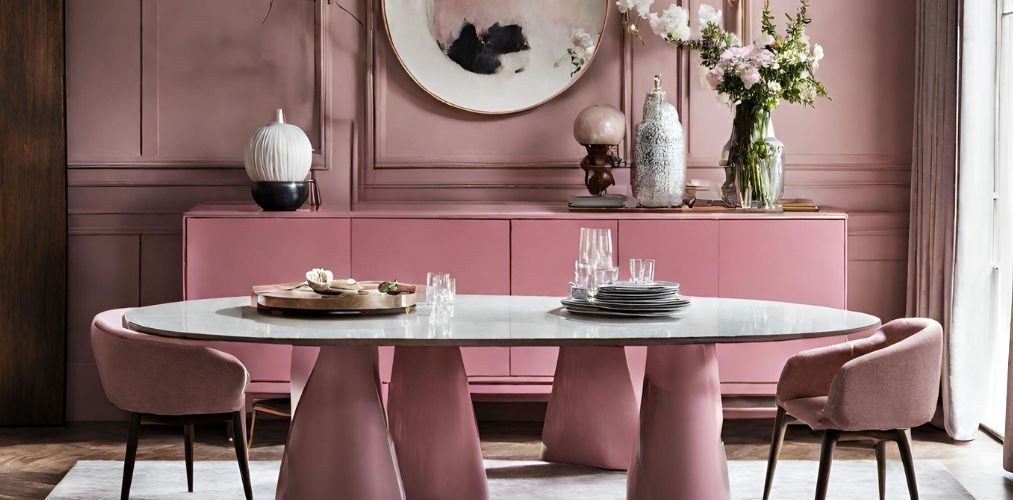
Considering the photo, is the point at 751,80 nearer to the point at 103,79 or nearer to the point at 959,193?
the point at 959,193

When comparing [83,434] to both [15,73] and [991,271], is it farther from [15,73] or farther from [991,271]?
[991,271]

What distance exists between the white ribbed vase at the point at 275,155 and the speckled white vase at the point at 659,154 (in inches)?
54.7

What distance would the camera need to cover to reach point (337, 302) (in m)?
2.79

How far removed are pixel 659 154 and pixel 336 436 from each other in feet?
6.36

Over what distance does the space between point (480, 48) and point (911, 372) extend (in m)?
2.50

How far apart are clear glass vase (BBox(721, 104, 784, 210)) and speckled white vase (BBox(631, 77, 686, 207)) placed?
220 millimetres

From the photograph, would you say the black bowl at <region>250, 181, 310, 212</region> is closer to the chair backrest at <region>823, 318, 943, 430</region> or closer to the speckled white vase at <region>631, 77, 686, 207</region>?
the speckled white vase at <region>631, 77, 686, 207</region>

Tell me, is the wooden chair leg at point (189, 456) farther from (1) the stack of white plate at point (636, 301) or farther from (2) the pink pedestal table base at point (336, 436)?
(1) the stack of white plate at point (636, 301)

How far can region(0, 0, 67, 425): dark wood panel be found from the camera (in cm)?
440

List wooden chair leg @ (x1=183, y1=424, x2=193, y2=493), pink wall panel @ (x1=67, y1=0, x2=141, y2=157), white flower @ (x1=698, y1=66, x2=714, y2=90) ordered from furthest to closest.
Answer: pink wall panel @ (x1=67, y1=0, x2=141, y2=157) → white flower @ (x1=698, y1=66, x2=714, y2=90) → wooden chair leg @ (x1=183, y1=424, x2=193, y2=493)

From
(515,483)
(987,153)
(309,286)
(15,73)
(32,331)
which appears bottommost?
(515,483)

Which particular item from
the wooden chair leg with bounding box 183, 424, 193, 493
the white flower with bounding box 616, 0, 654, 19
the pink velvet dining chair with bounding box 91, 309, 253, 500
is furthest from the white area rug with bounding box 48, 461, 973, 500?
the white flower with bounding box 616, 0, 654, 19

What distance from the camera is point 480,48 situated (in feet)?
15.0

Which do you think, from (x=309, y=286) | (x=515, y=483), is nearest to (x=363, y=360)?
(x=309, y=286)
